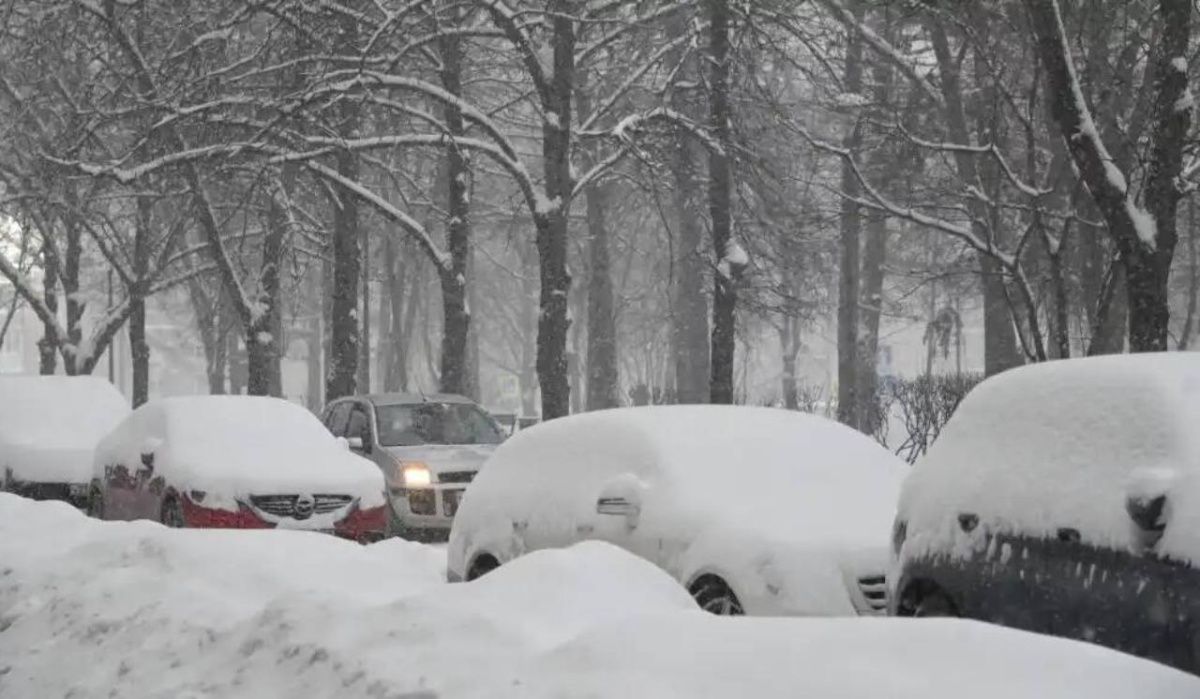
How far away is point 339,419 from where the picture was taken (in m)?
18.9

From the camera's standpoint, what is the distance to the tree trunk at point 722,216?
18.5 m

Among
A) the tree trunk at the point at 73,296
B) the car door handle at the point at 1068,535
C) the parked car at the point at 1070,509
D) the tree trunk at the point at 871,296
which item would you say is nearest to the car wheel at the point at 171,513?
the parked car at the point at 1070,509

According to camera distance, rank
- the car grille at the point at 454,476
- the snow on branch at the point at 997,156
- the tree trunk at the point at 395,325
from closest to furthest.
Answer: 1. the snow on branch at the point at 997,156
2. the car grille at the point at 454,476
3. the tree trunk at the point at 395,325

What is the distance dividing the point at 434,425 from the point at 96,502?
3704mm

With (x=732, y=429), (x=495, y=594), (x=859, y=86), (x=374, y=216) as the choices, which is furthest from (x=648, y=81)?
(x=495, y=594)

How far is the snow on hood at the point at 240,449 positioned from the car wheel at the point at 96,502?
46 cm

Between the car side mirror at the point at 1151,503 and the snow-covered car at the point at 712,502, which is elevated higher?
the car side mirror at the point at 1151,503

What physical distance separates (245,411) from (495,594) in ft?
34.9

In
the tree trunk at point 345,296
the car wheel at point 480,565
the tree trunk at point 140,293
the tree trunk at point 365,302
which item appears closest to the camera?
the car wheel at point 480,565

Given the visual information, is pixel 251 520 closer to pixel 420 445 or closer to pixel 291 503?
pixel 291 503

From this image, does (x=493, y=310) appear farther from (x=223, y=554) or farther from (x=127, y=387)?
(x=223, y=554)

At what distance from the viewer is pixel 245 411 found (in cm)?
1563

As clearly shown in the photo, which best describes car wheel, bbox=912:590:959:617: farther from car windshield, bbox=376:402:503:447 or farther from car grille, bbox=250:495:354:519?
car windshield, bbox=376:402:503:447

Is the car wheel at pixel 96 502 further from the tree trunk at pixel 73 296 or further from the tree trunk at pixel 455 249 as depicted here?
→ the tree trunk at pixel 73 296
